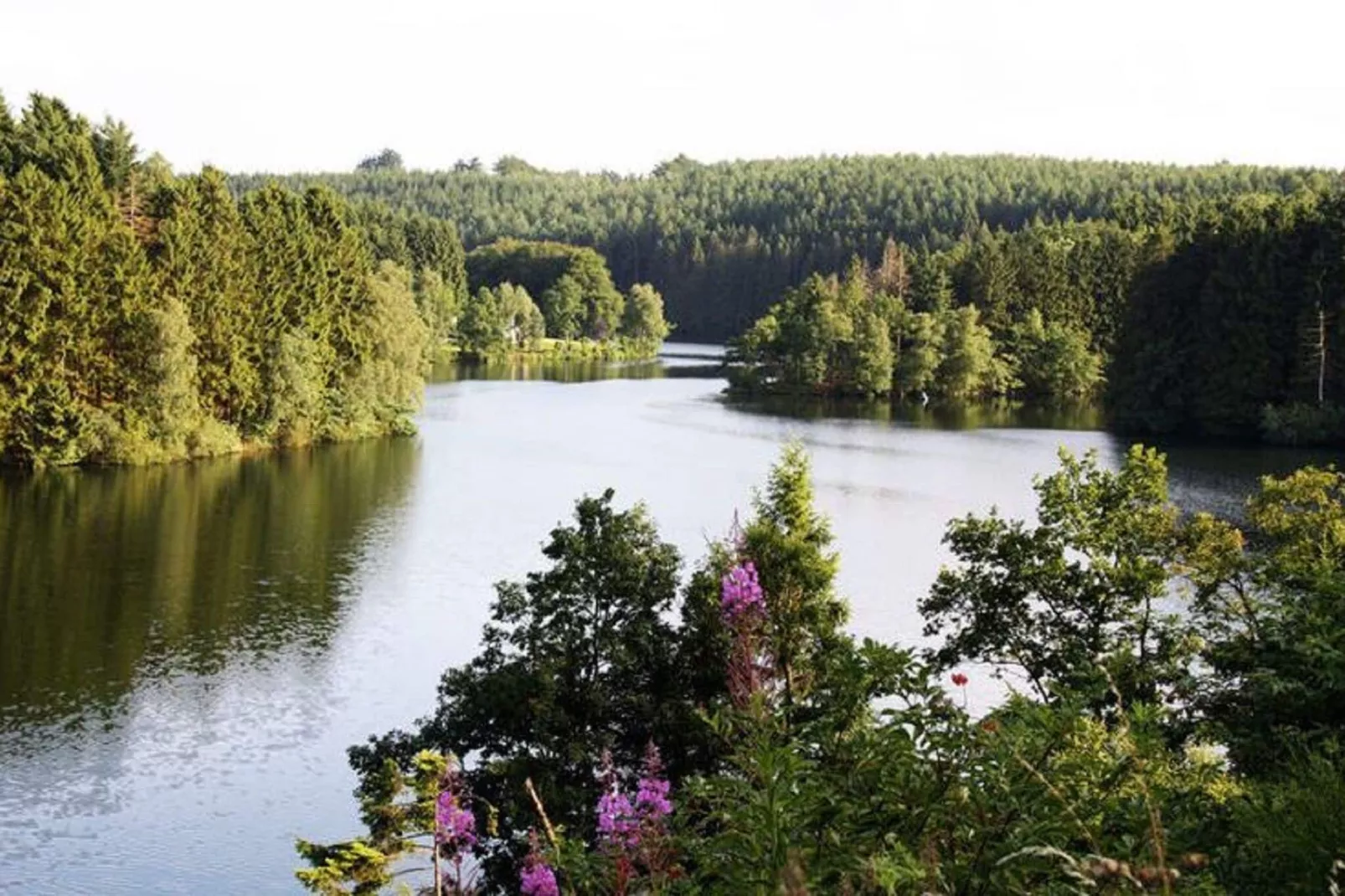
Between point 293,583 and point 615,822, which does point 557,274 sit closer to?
point 293,583

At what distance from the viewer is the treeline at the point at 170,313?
166 ft

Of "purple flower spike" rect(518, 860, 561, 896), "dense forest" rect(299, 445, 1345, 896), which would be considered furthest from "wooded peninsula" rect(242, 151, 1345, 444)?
"purple flower spike" rect(518, 860, 561, 896)

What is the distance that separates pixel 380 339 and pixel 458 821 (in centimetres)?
6066

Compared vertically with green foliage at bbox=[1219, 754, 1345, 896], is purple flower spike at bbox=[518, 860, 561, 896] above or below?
below

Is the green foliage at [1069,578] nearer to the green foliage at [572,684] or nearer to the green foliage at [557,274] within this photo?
the green foliage at [572,684]

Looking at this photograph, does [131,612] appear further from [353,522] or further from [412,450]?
[412,450]

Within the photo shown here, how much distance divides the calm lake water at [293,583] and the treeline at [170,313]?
8.78 ft

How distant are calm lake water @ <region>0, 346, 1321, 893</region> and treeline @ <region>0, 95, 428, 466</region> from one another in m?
2.68

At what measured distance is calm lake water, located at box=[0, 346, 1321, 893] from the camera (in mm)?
20656

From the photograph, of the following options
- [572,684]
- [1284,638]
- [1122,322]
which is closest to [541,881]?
[1284,638]

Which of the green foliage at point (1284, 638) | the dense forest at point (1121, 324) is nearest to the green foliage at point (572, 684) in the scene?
the green foliage at point (1284, 638)

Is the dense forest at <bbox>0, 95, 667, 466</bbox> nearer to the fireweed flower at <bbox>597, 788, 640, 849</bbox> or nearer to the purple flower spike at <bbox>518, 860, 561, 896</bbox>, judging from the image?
the fireweed flower at <bbox>597, 788, 640, 849</bbox>

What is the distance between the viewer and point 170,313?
177 ft

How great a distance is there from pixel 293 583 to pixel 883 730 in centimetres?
3001
